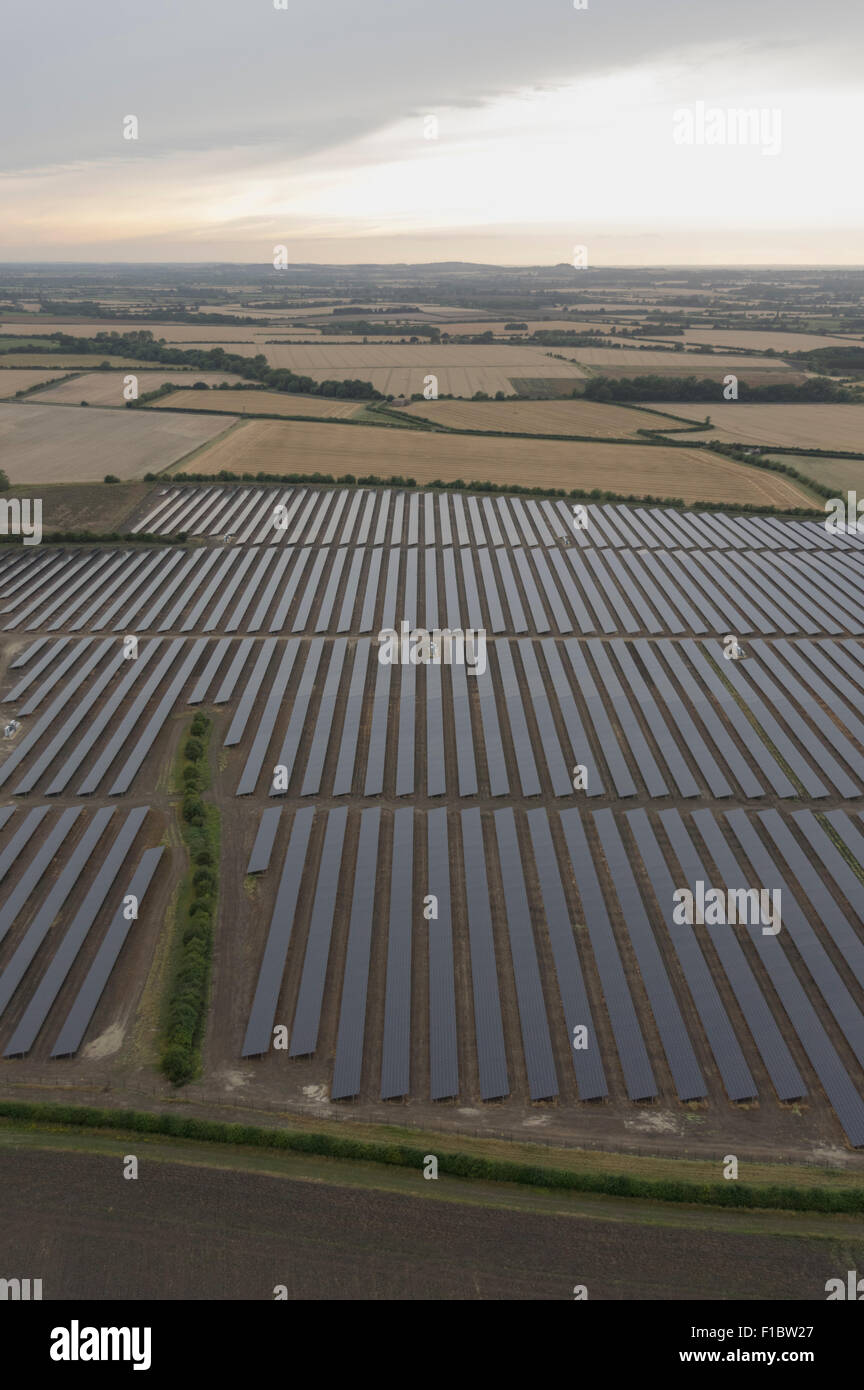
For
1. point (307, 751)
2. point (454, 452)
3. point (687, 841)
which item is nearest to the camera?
point (687, 841)

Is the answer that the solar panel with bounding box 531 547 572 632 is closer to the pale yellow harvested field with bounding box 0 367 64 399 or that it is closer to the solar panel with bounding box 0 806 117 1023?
the solar panel with bounding box 0 806 117 1023

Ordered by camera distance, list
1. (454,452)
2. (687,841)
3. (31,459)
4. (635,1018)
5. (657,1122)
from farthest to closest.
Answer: (454,452)
(31,459)
(687,841)
(635,1018)
(657,1122)

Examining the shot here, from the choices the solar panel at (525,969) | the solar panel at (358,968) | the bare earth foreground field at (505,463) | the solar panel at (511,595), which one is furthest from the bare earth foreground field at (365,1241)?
the bare earth foreground field at (505,463)

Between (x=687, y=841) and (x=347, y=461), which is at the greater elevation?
(x=347, y=461)

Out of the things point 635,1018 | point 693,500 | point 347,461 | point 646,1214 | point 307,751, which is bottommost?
point 646,1214

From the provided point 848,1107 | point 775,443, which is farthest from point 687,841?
point 775,443

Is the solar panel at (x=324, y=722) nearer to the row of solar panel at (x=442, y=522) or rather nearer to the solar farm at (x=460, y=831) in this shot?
the solar farm at (x=460, y=831)

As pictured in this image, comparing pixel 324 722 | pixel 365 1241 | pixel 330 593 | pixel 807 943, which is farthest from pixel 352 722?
pixel 365 1241

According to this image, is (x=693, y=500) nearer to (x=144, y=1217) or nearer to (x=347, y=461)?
(x=347, y=461)
